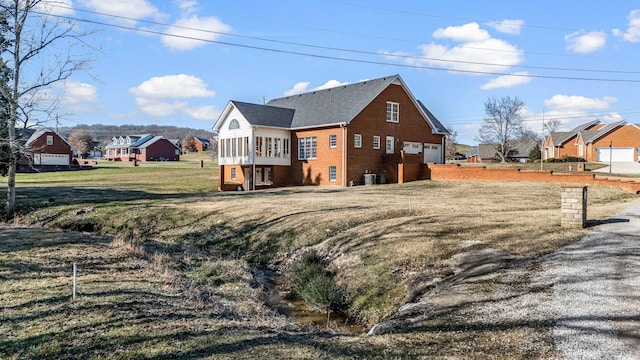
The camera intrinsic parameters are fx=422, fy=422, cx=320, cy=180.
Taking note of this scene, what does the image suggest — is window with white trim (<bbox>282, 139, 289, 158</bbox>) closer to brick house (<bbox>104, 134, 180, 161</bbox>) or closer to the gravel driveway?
the gravel driveway

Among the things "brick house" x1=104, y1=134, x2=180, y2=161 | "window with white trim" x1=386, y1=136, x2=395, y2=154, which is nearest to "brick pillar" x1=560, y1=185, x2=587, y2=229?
"window with white trim" x1=386, y1=136, x2=395, y2=154

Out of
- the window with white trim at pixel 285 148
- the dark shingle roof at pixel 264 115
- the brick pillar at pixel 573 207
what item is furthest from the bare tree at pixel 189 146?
the brick pillar at pixel 573 207

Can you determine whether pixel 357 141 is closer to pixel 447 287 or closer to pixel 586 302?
pixel 447 287

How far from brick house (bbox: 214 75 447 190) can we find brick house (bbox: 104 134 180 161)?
63461mm

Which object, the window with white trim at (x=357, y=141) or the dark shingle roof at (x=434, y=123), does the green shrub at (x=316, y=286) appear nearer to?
the window with white trim at (x=357, y=141)

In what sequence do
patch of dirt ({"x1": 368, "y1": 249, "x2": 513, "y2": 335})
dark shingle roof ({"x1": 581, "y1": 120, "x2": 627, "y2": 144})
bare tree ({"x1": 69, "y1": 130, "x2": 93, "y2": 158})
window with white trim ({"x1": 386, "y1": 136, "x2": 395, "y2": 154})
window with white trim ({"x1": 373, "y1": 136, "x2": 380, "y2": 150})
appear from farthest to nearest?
bare tree ({"x1": 69, "y1": 130, "x2": 93, "y2": 158}) < dark shingle roof ({"x1": 581, "y1": 120, "x2": 627, "y2": 144}) < window with white trim ({"x1": 386, "y1": 136, "x2": 395, "y2": 154}) < window with white trim ({"x1": 373, "y1": 136, "x2": 380, "y2": 150}) < patch of dirt ({"x1": 368, "y1": 249, "x2": 513, "y2": 335})

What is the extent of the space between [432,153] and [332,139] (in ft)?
35.5

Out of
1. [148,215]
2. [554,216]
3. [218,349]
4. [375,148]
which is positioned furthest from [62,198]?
[554,216]

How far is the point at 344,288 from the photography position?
1063 cm

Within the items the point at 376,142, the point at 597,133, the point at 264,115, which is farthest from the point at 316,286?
the point at 597,133

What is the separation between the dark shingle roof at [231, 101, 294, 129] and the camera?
33.1 metres

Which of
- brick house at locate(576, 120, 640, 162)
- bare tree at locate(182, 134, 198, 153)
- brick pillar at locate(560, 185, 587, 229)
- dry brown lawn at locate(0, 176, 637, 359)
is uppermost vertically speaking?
bare tree at locate(182, 134, 198, 153)

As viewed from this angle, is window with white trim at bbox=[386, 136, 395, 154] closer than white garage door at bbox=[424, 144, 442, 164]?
Yes

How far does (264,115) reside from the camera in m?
34.1
